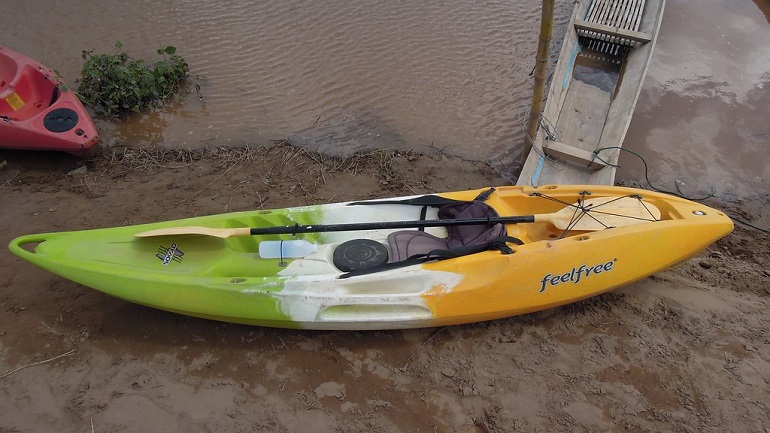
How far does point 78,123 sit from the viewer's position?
517 centimetres

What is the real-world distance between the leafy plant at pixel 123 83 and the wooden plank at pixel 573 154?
441 centimetres

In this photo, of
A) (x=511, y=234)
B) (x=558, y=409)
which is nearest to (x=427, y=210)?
(x=511, y=234)

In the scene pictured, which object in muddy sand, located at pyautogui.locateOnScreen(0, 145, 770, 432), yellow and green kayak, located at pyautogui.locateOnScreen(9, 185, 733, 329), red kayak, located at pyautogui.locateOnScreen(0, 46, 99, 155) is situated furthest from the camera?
red kayak, located at pyautogui.locateOnScreen(0, 46, 99, 155)

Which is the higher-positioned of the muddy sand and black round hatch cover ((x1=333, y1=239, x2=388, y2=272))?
black round hatch cover ((x1=333, y1=239, x2=388, y2=272))

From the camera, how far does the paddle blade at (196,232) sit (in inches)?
145

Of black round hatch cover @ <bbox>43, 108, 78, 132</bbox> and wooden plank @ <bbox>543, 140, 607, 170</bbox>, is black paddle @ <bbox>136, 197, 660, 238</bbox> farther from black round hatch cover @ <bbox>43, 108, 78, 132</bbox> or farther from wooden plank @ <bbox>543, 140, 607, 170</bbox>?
black round hatch cover @ <bbox>43, 108, 78, 132</bbox>

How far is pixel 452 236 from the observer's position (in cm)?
408

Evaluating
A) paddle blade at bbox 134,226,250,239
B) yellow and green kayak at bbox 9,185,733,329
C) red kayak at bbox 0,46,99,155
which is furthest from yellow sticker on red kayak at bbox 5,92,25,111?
paddle blade at bbox 134,226,250,239

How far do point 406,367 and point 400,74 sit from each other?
164 inches

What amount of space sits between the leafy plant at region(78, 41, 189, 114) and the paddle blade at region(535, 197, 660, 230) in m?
4.64

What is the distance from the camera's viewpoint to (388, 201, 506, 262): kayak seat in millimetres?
3836

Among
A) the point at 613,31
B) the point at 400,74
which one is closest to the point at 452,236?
the point at 400,74

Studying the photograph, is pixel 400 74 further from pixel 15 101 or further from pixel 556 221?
pixel 15 101

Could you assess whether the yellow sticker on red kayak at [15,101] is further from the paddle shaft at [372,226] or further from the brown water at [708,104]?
the brown water at [708,104]
